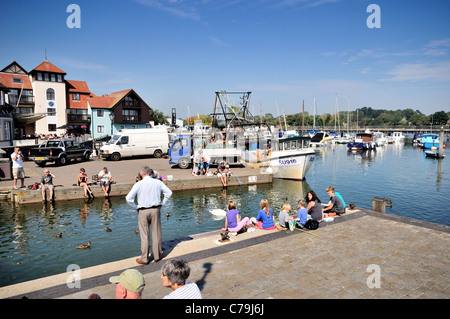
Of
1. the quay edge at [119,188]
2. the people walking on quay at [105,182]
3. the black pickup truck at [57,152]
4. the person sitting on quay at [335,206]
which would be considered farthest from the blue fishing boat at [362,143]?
the person sitting on quay at [335,206]

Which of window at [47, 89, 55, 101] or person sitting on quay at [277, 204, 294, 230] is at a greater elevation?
window at [47, 89, 55, 101]

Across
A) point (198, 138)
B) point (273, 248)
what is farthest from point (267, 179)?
point (273, 248)

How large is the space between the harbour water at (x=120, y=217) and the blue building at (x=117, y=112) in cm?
4007

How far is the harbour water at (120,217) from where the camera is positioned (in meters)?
9.70

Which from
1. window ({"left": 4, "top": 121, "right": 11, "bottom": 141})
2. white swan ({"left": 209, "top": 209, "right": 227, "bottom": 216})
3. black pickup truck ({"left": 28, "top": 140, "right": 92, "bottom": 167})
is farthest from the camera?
window ({"left": 4, "top": 121, "right": 11, "bottom": 141})

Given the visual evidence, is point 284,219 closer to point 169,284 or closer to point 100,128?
point 169,284

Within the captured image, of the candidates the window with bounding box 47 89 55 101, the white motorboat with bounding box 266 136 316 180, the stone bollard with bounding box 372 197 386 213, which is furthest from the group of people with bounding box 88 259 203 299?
the window with bounding box 47 89 55 101

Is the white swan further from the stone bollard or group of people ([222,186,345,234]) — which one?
the stone bollard

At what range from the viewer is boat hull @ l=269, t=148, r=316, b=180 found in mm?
25844

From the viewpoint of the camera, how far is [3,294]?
6066 mm

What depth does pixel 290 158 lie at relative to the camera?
85.1ft

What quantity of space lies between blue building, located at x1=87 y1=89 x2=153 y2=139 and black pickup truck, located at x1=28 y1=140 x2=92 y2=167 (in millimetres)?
25714

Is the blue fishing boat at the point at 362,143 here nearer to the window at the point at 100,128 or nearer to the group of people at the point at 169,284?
the window at the point at 100,128
